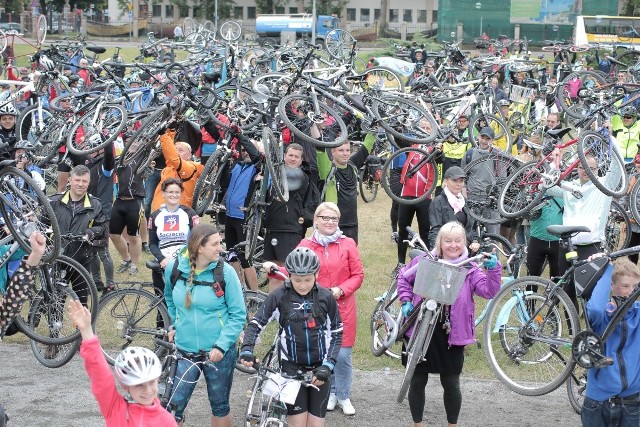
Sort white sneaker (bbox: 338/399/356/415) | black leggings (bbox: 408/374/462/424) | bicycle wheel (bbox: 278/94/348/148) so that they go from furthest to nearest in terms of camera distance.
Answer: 1. bicycle wheel (bbox: 278/94/348/148)
2. white sneaker (bbox: 338/399/356/415)
3. black leggings (bbox: 408/374/462/424)

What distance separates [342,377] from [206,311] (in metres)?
1.56

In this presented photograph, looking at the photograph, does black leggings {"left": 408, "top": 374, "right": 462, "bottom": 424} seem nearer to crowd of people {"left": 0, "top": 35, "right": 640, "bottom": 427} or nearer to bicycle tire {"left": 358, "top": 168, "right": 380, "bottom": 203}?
crowd of people {"left": 0, "top": 35, "right": 640, "bottom": 427}

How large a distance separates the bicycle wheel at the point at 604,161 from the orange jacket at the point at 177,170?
3920 millimetres

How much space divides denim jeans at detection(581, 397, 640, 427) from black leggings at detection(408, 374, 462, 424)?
105 centimetres

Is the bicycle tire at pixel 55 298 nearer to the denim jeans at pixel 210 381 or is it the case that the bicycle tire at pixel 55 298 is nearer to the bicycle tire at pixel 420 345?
the denim jeans at pixel 210 381

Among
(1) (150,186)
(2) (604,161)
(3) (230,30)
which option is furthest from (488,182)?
(3) (230,30)

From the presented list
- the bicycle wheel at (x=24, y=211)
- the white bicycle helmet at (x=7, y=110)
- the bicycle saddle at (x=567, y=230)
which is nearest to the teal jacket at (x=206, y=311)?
the bicycle wheel at (x=24, y=211)

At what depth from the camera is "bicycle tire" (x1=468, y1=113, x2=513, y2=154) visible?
42.6ft

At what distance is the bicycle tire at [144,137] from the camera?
30.9 ft

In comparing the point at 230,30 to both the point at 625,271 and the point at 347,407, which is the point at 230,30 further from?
the point at 625,271

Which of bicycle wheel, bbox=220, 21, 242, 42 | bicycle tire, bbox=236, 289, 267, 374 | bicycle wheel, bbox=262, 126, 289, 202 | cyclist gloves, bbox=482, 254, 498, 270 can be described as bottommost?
bicycle tire, bbox=236, 289, 267, 374

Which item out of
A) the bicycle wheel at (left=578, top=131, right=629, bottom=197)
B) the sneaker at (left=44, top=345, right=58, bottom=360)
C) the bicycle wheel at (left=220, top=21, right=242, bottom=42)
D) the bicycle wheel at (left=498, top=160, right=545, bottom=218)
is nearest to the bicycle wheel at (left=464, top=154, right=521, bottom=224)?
the bicycle wheel at (left=498, top=160, right=545, bottom=218)

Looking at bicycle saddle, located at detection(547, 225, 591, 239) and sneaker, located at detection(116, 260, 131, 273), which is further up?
bicycle saddle, located at detection(547, 225, 591, 239)

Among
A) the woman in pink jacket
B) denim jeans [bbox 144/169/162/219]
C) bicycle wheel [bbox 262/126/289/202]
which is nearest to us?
the woman in pink jacket
